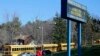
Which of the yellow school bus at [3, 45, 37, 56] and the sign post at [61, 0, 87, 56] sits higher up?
the sign post at [61, 0, 87, 56]

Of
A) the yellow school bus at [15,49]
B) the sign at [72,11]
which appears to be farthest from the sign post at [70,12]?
the yellow school bus at [15,49]

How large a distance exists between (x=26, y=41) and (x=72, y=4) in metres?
97.9

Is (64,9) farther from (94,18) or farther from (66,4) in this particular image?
(94,18)

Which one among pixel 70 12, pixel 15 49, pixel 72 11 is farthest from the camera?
pixel 15 49

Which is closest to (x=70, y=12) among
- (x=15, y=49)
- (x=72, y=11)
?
(x=72, y=11)

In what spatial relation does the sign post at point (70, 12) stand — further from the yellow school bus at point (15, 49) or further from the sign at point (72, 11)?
the yellow school bus at point (15, 49)

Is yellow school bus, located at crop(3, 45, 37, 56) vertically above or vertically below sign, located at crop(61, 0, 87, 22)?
below

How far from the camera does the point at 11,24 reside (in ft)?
387

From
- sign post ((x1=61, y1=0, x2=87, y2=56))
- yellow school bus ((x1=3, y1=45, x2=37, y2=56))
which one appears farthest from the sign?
yellow school bus ((x1=3, y1=45, x2=37, y2=56))

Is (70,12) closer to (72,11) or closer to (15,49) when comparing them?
(72,11)

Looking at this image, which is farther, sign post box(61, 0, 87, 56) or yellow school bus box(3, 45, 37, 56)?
yellow school bus box(3, 45, 37, 56)

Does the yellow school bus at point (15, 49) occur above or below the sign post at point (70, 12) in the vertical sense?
below

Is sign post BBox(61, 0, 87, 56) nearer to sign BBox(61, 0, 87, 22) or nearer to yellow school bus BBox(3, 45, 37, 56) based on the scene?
sign BBox(61, 0, 87, 22)

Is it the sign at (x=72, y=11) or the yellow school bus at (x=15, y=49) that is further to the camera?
the yellow school bus at (x=15, y=49)
